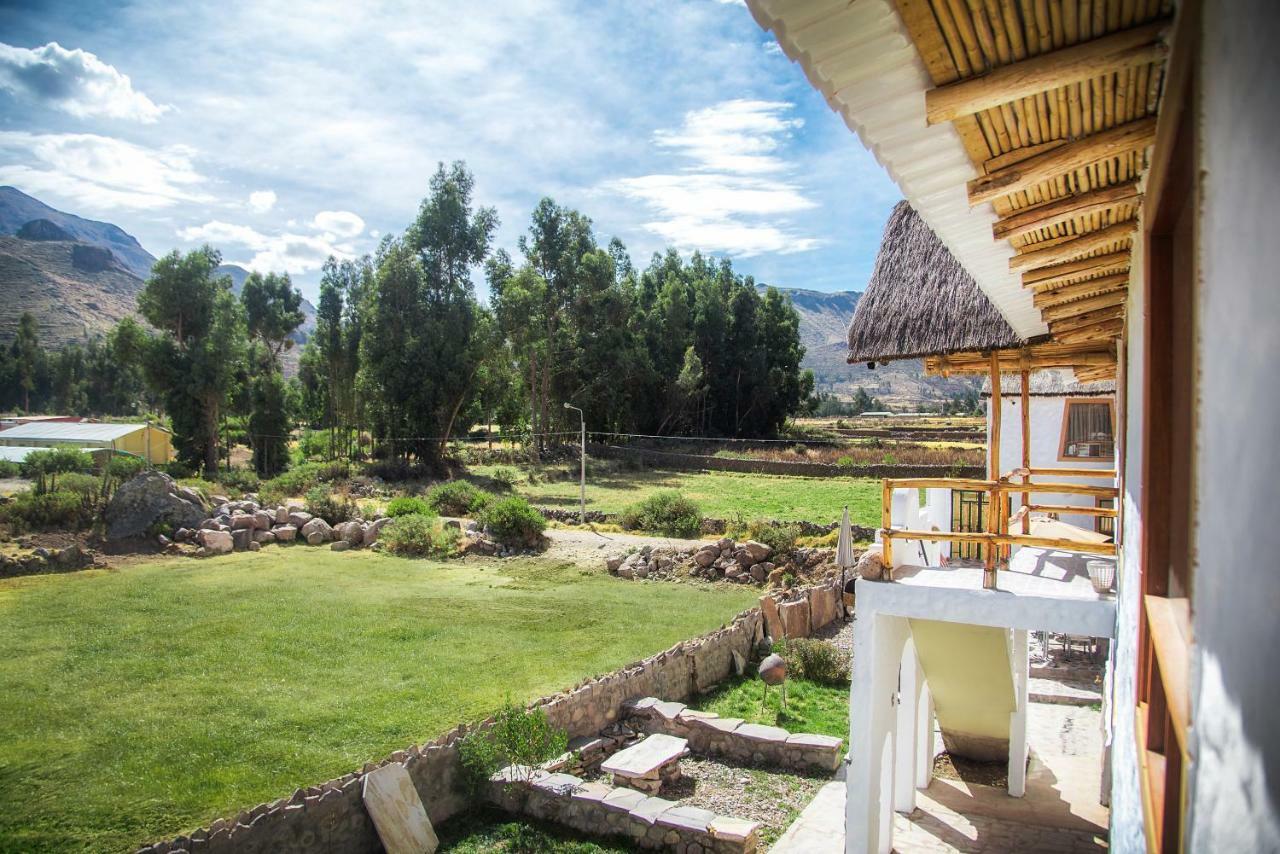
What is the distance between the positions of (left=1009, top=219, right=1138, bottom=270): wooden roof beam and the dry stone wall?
6.13 metres

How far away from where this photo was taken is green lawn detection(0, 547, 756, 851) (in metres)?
6.79

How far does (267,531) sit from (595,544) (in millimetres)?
7749

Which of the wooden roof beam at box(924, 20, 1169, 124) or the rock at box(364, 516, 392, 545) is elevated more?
the wooden roof beam at box(924, 20, 1169, 124)

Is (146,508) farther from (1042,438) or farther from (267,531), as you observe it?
(1042,438)

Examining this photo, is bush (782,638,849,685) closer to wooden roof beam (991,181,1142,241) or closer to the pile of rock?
wooden roof beam (991,181,1142,241)

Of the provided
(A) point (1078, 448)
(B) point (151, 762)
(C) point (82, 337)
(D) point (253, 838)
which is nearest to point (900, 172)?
(D) point (253, 838)

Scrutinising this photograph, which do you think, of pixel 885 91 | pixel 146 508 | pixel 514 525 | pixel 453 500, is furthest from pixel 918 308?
pixel 453 500

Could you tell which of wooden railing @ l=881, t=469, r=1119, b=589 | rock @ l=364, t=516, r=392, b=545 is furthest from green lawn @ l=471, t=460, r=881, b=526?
wooden railing @ l=881, t=469, r=1119, b=589

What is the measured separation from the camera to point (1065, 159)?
2637mm

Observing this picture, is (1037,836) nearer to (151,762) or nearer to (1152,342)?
(1152,342)

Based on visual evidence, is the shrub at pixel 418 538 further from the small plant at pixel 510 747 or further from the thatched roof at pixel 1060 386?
the thatched roof at pixel 1060 386

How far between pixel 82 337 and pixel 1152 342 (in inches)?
4356

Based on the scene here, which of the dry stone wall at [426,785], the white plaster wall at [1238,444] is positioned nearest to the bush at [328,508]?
the dry stone wall at [426,785]

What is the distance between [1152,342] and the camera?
97.3 inches
